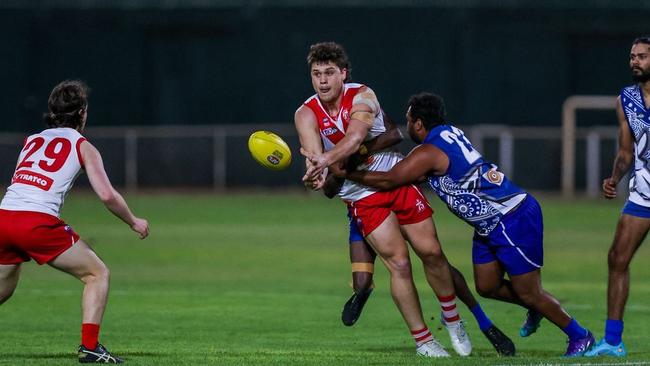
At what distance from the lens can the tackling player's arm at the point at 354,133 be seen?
9828 mm

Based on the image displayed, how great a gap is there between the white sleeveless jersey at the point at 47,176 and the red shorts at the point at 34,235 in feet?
0.24

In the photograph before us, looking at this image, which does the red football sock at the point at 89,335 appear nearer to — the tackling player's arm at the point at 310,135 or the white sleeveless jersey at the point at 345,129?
the tackling player's arm at the point at 310,135

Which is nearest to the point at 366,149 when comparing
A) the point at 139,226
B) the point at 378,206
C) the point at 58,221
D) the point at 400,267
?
the point at 378,206

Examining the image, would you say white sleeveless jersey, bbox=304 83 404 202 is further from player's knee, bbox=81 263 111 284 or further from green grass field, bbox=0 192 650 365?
player's knee, bbox=81 263 111 284

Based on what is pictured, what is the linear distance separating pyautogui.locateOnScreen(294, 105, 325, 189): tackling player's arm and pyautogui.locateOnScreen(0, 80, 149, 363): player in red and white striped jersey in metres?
1.38

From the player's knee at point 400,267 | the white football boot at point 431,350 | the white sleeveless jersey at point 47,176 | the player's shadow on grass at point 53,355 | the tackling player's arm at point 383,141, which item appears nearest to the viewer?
the white sleeveless jersey at point 47,176

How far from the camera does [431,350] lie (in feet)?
33.6

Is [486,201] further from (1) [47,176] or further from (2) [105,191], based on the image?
(1) [47,176]

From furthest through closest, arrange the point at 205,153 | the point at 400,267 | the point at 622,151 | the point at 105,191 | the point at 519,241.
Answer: the point at 205,153, the point at 622,151, the point at 400,267, the point at 519,241, the point at 105,191

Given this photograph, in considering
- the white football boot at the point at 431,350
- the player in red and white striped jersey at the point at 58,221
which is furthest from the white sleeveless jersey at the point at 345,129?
the player in red and white striped jersey at the point at 58,221

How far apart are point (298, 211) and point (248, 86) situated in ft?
28.5

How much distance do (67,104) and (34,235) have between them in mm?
990

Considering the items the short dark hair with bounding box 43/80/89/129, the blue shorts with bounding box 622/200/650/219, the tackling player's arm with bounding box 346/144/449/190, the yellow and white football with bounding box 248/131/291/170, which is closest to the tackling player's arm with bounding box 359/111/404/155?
the tackling player's arm with bounding box 346/144/449/190

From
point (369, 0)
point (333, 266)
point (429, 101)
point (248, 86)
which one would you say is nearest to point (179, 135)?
point (248, 86)
